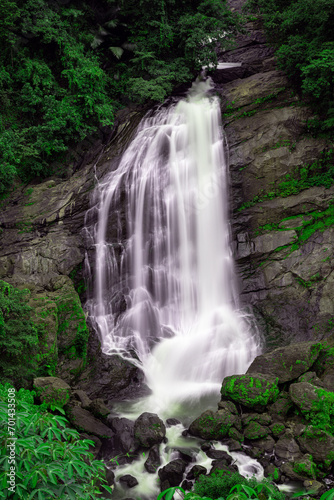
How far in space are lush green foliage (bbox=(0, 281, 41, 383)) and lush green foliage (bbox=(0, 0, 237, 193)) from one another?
6.74 meters

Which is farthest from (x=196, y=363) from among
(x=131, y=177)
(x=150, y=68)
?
(x=150, y=68)

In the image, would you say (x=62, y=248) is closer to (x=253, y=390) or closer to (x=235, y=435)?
(x=253, y=390)

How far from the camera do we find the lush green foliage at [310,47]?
13789mm

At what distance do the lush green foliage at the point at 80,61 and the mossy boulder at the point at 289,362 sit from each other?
455 inches

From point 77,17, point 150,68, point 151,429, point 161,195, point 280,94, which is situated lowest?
point 151,429

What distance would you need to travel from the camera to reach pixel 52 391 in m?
8.92

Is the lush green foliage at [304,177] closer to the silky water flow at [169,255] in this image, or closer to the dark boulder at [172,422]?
the silky water flow at [169,255]

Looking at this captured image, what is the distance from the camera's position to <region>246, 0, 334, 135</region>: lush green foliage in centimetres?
1379

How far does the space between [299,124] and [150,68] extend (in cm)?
811

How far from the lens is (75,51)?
17.2m

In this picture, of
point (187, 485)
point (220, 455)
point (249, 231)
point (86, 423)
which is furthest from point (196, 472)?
point (249, 231)

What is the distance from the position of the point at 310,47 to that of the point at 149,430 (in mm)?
14931

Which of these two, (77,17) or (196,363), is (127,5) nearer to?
(77,17)

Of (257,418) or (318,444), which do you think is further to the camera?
(257,418)
